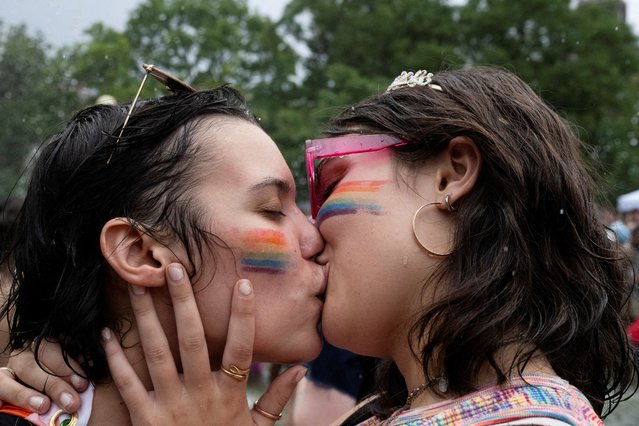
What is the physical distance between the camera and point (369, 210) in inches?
81.0

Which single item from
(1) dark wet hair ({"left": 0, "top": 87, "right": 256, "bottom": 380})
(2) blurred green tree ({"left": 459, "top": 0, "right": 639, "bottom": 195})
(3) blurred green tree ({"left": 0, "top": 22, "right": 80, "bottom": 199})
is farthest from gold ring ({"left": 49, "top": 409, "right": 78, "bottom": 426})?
(2) blurred green tree ({"left": 459, "top": 0, "right": 639, "bottom": 195})

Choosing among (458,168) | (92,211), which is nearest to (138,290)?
(92,211)

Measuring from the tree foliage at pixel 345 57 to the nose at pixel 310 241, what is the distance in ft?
39.6

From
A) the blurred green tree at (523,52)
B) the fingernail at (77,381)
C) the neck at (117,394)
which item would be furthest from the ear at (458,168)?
the blurred green tree at (523,52)

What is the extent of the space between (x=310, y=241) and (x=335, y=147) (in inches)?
12.3

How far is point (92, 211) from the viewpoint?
6.73 feet

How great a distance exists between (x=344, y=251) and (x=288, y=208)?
25cm

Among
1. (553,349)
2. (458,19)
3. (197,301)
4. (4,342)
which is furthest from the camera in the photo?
(458,19)

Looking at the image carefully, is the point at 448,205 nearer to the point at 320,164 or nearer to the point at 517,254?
the point at 517,254

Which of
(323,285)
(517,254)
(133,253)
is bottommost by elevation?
(323,285)

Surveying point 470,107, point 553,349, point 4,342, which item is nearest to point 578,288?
point 553,349

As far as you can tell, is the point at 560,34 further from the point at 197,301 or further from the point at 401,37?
the point at 197,301

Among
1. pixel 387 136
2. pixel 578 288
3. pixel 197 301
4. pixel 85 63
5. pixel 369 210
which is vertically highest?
pixel 387 136

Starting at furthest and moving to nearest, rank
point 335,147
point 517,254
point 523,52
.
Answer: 1. point 523,52
2. point 335,147
3. point 517,254
